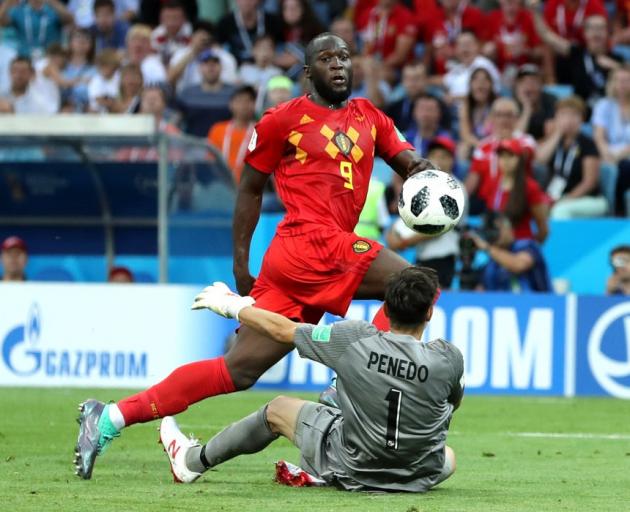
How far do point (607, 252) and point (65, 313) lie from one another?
5943 mm

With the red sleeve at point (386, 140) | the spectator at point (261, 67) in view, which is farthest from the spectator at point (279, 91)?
the red sleeve at point (386, 140)

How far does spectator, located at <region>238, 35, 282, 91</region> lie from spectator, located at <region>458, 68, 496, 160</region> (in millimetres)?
2672

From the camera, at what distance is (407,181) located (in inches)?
301

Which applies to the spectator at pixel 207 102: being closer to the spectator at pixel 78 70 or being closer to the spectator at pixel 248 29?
the spectator at pixel 248 29

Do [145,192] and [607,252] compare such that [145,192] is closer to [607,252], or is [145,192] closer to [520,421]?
[607,252]

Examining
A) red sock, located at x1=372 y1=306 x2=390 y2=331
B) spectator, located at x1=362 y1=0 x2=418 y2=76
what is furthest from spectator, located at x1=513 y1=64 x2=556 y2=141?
red sock, located at x1=372 y1=306 x2=390 y2=331

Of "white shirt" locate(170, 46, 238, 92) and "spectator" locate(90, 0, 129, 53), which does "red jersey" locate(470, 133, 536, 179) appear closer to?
"white shirt" locate(170, 46, 238, 92)

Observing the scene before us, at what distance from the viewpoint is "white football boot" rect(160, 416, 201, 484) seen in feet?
23.1

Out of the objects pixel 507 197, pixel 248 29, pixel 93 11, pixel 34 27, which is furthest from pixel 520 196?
pixel 34 27

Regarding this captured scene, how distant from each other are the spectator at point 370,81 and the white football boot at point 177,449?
10446 mm

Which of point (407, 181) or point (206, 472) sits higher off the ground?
point (407, 181)

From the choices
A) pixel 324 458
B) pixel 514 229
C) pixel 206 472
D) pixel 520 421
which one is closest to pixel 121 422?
pixel 206 472

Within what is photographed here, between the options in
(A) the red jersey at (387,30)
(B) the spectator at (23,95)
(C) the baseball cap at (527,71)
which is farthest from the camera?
(A) the red jersey at (387,30)

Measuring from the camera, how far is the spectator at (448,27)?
60.9 feet
